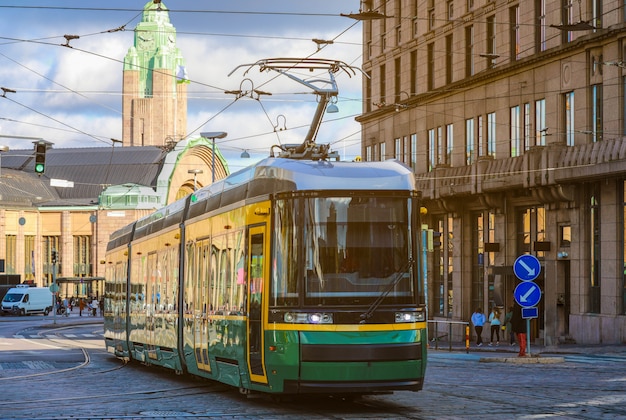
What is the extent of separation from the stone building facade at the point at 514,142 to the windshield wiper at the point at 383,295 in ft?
56.6

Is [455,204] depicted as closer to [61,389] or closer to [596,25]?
[596,25]

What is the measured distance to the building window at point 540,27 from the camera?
4119cm

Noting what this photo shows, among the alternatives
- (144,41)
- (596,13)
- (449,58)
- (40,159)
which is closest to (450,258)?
(449,58)

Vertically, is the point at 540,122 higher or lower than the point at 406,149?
lower

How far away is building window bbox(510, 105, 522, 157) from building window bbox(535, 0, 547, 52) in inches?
103

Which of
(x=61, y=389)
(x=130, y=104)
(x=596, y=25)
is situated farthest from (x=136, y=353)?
(x=130, y=104)

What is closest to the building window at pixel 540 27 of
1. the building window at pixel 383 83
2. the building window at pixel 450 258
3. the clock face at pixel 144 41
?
the building window at pixel 450 258

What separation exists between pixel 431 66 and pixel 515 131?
27.1 ft

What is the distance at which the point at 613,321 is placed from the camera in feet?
120

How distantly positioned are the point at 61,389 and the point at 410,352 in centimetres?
718

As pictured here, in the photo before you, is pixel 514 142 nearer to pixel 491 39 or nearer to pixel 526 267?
pixel 491 39

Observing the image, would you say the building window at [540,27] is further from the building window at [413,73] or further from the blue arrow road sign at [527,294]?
the blue arrow road sign at [527,294]

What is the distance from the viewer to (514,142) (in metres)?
43.5

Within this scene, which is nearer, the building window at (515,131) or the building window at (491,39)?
the building window at (515,131)
